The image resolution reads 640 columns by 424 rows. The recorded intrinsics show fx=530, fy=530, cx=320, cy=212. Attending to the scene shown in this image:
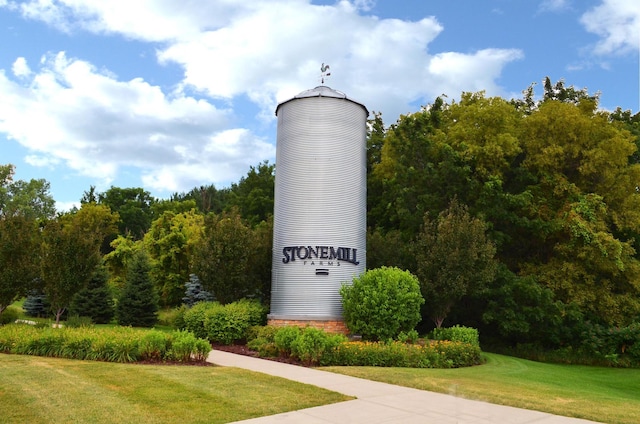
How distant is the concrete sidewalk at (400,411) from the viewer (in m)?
7.42

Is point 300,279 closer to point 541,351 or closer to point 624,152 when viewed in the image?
point 541,351

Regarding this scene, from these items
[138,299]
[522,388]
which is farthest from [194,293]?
[522,388]

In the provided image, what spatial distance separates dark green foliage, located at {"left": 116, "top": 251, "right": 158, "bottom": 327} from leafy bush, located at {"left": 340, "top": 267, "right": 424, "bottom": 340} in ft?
45.3

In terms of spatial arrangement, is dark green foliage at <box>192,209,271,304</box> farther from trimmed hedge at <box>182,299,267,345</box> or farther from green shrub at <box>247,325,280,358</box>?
green shrub at <box>247,325,280,358</box>

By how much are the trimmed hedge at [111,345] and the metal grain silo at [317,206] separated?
19.2ft

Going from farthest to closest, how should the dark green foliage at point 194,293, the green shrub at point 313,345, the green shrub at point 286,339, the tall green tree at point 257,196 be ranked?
the tall green tree at point 257,196
the dark green foliage at point 194,293
the green shrub at point 286,339
the green shrub at point 313,345

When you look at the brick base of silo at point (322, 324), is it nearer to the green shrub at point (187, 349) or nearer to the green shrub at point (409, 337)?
the green shrub at point (409, 337)

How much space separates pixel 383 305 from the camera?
53.5 ft

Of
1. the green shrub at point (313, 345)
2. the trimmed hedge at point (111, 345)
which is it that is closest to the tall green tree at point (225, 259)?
the trimmed hedge at point (111, 345)

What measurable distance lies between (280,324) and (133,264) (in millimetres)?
12804

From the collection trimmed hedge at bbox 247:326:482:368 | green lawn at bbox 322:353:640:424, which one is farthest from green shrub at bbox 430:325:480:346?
trimmed hedge at bbox 247:326:482:368

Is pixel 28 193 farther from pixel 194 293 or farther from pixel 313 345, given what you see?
pixel 313 345

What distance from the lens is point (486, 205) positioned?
22812 mm

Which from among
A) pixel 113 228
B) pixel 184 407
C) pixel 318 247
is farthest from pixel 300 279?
pixel 113 228
